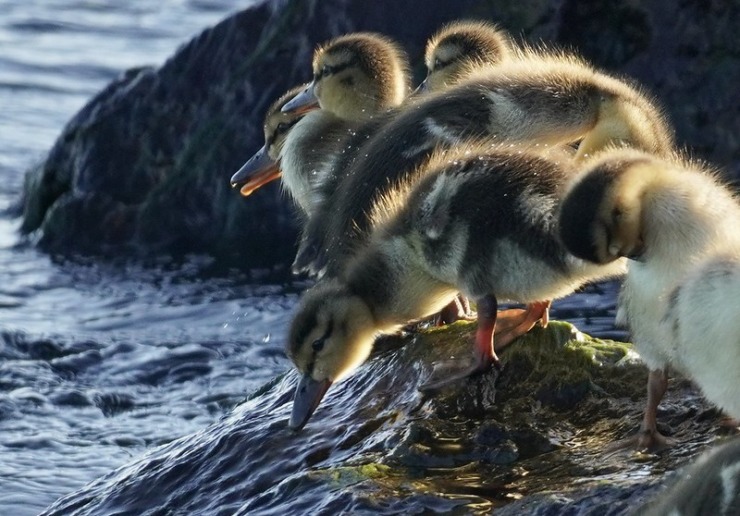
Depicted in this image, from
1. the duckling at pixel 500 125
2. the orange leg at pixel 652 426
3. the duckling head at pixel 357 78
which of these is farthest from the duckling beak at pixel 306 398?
the duckling head at pixel 357 78

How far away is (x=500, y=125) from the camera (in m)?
6.21

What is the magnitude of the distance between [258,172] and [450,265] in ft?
8.83

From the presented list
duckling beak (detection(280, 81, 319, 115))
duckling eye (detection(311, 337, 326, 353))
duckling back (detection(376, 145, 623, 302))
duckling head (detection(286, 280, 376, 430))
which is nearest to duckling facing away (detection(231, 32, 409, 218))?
duckling beak (detection(280, 81, 319, 115))

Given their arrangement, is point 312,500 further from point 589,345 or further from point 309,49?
point 309,49

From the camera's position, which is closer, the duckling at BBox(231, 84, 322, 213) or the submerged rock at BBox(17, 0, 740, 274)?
the duckling at BBox(231, 84, 322, 213)

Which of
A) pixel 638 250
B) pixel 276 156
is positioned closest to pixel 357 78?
pixel 276 156

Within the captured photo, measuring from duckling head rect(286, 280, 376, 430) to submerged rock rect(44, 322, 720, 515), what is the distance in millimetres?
110

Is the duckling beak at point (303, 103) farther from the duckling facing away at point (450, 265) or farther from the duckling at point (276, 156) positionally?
the duckling facing away at point (450, 265)

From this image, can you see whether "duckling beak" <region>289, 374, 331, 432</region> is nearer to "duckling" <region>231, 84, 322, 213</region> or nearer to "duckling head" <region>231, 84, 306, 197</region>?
"duckling" <region>231, 84, 322, 213</region>

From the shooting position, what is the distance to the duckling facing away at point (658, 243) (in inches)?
179

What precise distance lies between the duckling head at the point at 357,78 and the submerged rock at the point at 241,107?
6.86 ft

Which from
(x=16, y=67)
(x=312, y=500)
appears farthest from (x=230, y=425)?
(x=16, y=67)

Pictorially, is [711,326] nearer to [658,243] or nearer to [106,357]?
[658,243]

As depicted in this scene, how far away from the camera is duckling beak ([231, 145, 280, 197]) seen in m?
8.05
